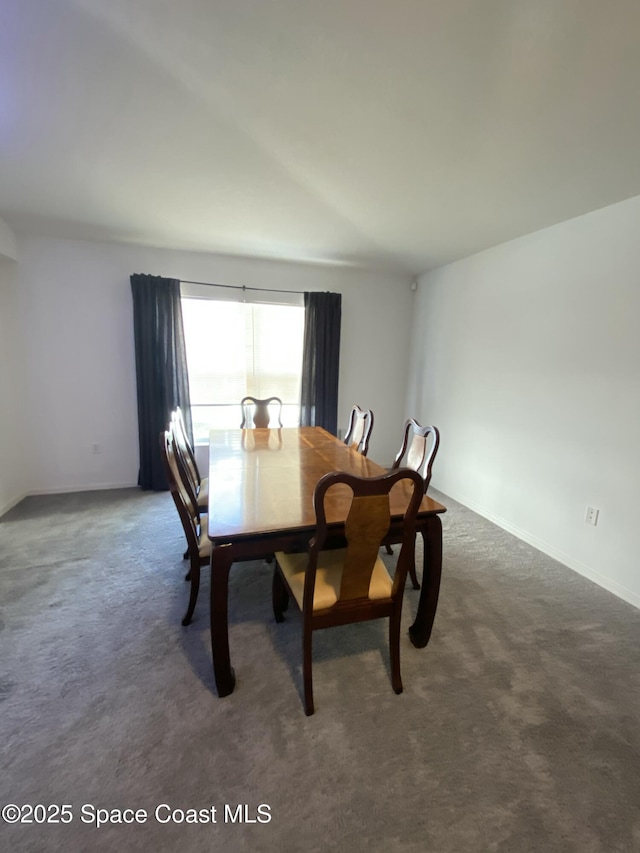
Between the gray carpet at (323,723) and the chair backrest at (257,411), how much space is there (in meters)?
1.75

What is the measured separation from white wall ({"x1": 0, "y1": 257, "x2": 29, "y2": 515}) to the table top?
6.36 ft

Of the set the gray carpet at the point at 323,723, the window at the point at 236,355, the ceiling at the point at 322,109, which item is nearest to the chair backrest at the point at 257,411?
the window at the point at 236,355

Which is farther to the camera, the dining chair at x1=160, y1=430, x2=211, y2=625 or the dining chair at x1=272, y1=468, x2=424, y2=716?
the dining chair at x1=160, y1=430, x2=211, y2=625

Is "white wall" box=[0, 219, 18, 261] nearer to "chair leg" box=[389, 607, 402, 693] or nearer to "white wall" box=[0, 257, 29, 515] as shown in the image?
"white wall" box=[0, 257, 29, 515]

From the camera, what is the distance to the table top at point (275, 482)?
141cm

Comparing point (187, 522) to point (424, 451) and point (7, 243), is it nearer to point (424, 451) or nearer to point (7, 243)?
point (424, 451)

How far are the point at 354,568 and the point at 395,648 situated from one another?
46cm

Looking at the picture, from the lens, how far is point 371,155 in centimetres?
180

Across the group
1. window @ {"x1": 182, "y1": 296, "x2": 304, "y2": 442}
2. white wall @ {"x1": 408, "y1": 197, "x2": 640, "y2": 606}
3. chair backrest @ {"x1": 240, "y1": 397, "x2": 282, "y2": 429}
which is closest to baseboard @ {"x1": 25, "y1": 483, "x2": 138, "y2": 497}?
window @ {"x1": 182, "y1": 296, "x2": 304, "y2": 442}

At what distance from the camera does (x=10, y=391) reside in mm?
3238

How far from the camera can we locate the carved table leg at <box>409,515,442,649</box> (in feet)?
5.17

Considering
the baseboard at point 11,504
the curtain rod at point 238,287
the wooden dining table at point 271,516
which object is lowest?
the baseboard at point 11,504

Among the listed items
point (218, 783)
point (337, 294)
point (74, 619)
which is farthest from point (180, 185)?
point (218, 783)

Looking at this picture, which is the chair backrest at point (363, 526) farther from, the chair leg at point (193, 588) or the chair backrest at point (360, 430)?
the chair backrest at point (360, 430)
